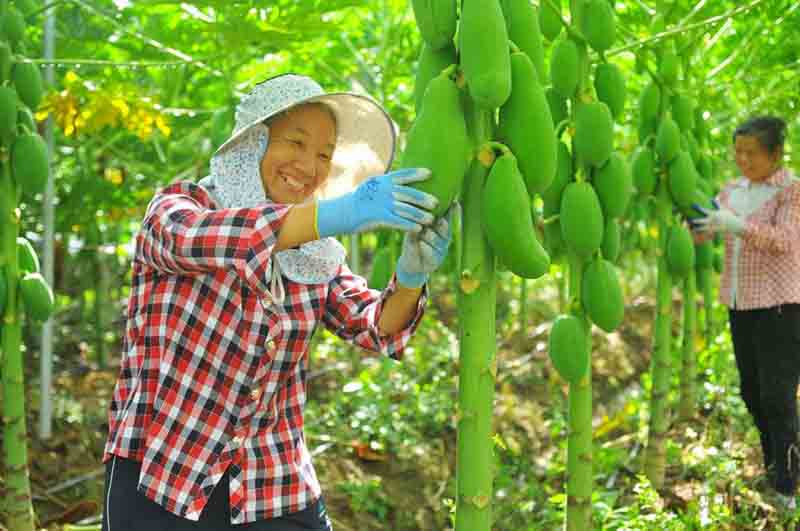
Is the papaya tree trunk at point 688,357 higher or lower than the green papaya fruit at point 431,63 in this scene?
lower

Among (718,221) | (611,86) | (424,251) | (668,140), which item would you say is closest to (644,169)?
(668,140)

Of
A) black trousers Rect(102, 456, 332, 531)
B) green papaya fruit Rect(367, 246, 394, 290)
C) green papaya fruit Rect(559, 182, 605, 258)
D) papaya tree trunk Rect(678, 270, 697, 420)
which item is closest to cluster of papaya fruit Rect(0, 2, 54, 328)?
green papaya fruit Rect(367, 246, 394, 290)

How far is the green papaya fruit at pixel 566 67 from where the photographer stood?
A: 2.50 meters

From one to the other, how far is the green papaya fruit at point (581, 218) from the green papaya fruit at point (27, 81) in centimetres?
157

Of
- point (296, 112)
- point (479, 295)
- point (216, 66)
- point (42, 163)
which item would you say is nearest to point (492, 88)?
point (479, 295)

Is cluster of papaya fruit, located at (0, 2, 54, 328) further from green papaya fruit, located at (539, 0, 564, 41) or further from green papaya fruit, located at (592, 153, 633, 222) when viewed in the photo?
green papaya fruit, located at (592, 153, 633, 222)

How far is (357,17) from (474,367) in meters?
3.23

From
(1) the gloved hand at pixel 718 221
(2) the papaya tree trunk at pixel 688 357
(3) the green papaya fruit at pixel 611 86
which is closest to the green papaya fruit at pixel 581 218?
(3) the green papaya fruit at pixel 611 86

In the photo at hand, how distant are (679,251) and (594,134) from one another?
1021 millimetres

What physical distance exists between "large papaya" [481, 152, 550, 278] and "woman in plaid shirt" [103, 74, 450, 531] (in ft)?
0.77

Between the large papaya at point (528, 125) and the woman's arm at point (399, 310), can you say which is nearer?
the large papaya at point (528, 125)

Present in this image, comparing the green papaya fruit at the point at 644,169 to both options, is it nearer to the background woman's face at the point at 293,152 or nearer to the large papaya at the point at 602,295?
the large papaya at the point at 602,295

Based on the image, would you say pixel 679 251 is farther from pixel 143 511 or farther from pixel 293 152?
pixel 143 511

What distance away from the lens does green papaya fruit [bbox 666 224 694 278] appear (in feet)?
11.0
